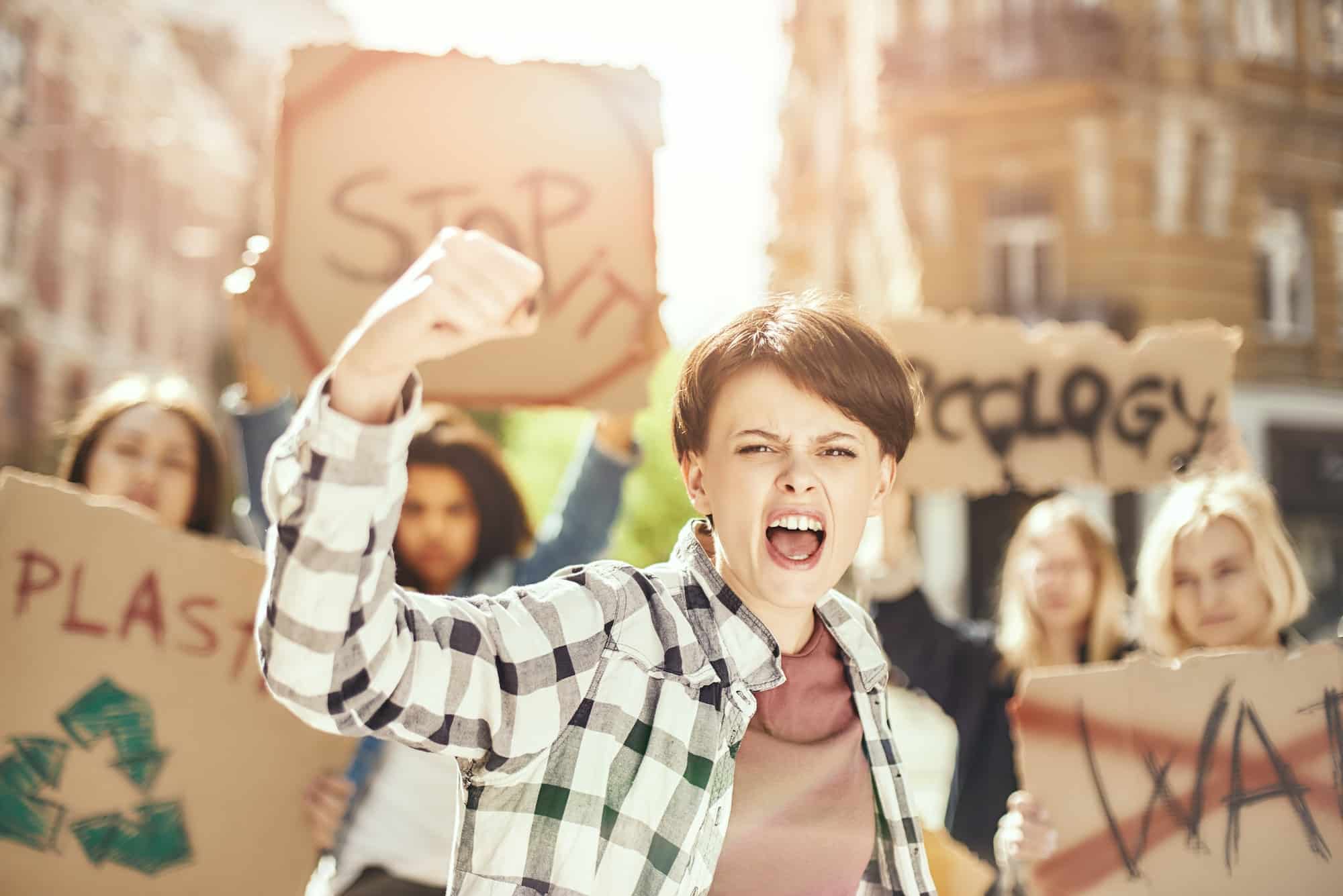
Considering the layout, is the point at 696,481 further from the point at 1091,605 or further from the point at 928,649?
the point at 1091,605

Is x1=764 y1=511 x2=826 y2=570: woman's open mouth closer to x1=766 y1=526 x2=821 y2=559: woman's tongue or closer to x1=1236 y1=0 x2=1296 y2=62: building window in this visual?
x1=766 y1=526 x2=821 y2=559: woman's tongue

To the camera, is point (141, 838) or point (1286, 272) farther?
point (1286, 272)

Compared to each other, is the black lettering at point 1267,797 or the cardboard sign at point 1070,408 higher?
the cardboard sign at point 1070,408

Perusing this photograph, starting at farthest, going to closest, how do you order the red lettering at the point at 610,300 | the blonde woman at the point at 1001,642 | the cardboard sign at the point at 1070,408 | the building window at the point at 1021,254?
1. the building window at the point at 1021,254
2. the cardboard sign at the point at 1070,408
3. the blonde woman at the point at 1001,642
4. the red lettering at the point at 610,300

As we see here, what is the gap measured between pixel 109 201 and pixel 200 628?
19528 mm

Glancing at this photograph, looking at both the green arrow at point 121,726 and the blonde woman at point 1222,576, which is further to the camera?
the blonde woman at point 1222,576

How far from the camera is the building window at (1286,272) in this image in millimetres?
11438

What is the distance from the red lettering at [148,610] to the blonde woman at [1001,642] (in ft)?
4.82

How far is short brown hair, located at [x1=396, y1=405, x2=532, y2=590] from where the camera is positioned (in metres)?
2.29

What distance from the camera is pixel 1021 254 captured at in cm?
1137

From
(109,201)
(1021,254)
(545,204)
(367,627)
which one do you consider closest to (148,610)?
(545,204)

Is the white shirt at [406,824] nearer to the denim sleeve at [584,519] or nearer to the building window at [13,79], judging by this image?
the denim sleeve at [584,519]

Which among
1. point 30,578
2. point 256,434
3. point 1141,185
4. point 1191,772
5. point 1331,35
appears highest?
point 1331,35

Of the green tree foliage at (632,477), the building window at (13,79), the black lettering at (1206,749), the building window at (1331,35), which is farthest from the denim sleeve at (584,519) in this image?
the building window at (13,79)
